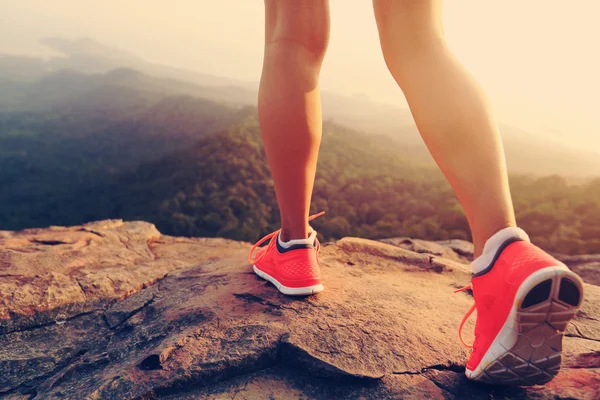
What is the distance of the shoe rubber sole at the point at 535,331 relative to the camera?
0.74 metres

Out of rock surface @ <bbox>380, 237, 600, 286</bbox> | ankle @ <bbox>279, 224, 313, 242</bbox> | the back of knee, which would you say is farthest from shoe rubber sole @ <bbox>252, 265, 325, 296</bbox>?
rock surface @ <bbox>380, 237, 600, 286</bbox>

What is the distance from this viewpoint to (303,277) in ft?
4.24

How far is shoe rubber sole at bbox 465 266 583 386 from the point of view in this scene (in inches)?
29.3

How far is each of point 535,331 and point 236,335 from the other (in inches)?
29.6

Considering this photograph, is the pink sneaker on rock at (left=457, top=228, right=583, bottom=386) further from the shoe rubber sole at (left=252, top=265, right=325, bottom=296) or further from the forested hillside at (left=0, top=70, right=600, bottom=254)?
the forested hillside at (left=0, top=70, right=600, bottom=254)

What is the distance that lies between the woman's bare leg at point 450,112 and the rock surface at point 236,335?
384 millimetres

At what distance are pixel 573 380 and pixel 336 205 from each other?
12.8 meters

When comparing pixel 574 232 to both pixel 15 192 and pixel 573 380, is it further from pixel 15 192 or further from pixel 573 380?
pixel 15 192

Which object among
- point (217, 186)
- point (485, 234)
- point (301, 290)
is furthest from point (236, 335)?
point (217, 186)

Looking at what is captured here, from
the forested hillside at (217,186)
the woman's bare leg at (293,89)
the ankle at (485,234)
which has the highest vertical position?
the woman's bare leg at (293,89)

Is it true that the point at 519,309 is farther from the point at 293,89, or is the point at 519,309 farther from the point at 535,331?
the point at 293,89

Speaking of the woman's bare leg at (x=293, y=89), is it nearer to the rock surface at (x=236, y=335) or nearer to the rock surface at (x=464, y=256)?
the rock surface at (x=236, y=335)

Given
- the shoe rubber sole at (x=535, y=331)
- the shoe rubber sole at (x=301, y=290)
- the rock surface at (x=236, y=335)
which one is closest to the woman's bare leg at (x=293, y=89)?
the shoe rubber sole at (x=301, y=290)

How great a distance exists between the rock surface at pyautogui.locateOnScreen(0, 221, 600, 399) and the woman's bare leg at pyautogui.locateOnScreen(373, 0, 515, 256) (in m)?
0.38
